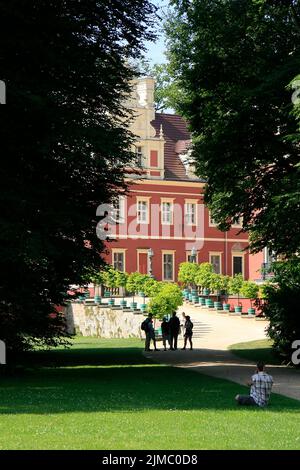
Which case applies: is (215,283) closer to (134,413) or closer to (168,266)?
(168,266)

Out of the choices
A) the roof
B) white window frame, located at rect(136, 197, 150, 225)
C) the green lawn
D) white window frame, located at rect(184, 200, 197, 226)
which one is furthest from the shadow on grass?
the roof

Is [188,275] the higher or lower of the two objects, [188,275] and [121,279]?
the higher

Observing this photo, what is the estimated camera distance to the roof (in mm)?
67125

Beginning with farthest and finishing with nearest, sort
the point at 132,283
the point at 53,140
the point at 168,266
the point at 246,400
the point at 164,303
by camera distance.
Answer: the point at 168,266 < the point at 132,283 < the point at 164,303 < the point at 53,140 < the point at 246,400

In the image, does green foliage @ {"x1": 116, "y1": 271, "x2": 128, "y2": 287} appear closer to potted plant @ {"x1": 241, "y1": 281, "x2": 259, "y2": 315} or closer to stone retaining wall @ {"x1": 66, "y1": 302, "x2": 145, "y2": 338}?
stone retaining wall @ {"x1": 66, "y1": 302, "x2": 145, "y2": 338}

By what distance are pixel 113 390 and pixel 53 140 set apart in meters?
5.85

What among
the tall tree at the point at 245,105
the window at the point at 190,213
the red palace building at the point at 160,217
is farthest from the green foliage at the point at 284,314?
the window at the point at 190,213

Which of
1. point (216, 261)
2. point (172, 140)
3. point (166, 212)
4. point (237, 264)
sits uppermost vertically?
point (172, 140)

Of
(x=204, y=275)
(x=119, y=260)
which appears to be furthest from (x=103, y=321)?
(x=119, y=260)

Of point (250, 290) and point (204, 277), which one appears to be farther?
point (204, 277)

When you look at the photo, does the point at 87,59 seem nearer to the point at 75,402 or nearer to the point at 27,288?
the point at 27,288

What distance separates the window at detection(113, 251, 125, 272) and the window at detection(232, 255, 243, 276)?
919 cm

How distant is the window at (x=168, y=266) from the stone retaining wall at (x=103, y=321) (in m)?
14.0

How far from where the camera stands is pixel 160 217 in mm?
66062
